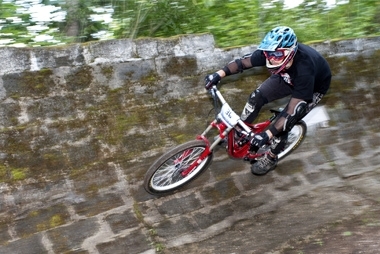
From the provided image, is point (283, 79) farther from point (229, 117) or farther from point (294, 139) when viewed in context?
point (294, 139)

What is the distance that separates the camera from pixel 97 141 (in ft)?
17.2

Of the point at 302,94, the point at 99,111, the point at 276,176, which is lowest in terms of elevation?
the point at 276,176

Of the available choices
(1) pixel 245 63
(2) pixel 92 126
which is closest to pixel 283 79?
(1) pixel 245 63

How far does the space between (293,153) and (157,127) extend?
6.38 ft

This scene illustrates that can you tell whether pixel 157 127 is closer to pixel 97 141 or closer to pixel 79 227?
pixel 97 141

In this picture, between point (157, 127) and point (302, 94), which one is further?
point (157, 127)

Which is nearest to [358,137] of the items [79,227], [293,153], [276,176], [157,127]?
[293,153]

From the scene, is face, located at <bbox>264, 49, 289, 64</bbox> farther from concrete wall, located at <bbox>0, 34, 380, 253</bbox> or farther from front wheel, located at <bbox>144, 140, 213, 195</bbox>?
concrete wall, located at <bbox>0, 34, 380, 253</bbox>

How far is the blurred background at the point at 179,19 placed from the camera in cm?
557

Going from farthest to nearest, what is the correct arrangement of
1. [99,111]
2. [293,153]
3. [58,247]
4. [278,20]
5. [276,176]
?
[278,20] < [293,153] < [276,176] < [99,111] < [58,247]

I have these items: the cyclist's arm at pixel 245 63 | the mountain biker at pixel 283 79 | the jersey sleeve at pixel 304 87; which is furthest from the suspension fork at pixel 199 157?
the jersey sleeve at pixel 304 87

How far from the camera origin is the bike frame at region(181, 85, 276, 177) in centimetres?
488

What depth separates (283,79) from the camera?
523cm

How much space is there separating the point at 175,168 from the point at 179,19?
7.86ft
